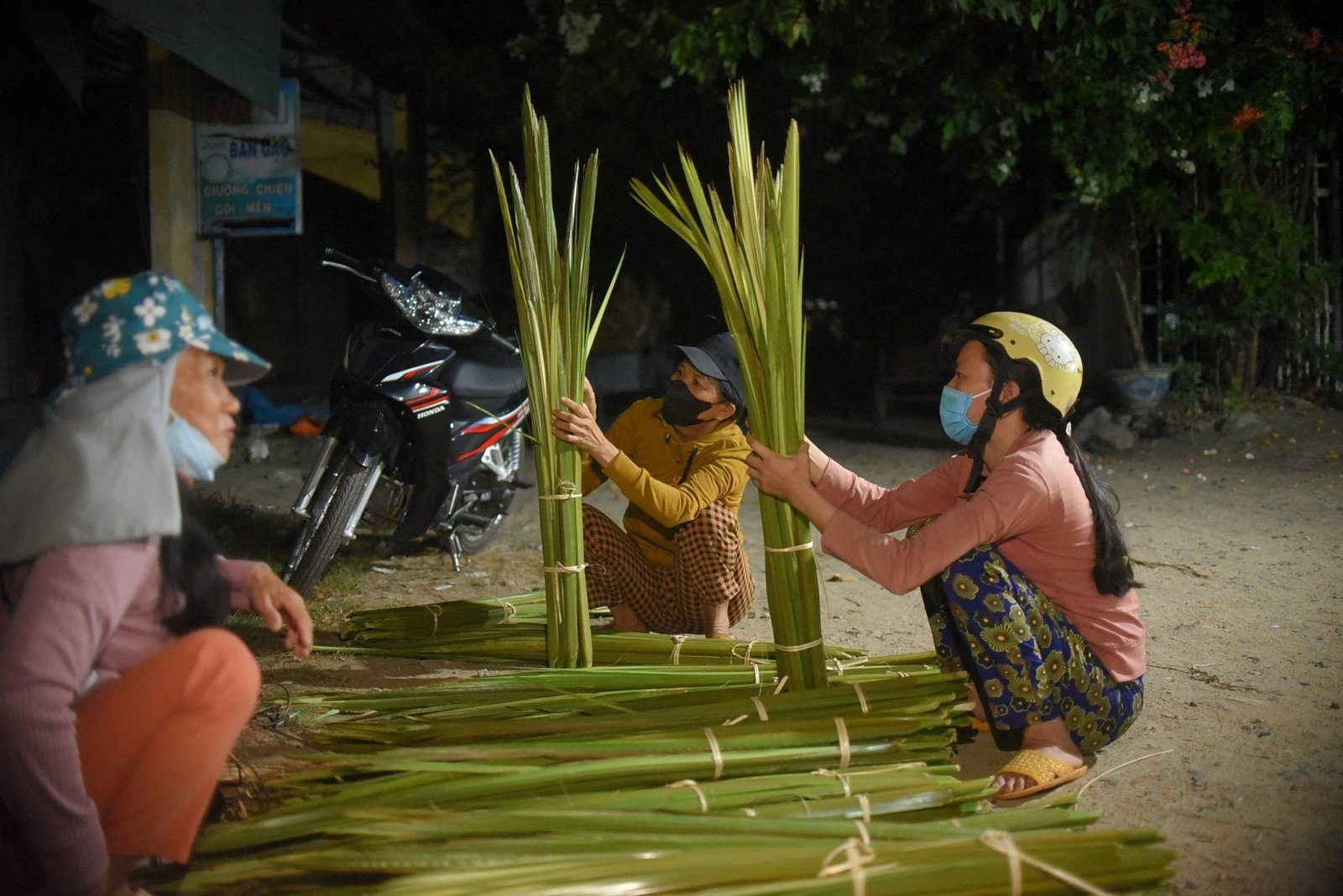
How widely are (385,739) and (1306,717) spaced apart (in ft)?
7.26

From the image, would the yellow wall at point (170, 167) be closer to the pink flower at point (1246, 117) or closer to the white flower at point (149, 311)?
the white flower at point (149, 311)

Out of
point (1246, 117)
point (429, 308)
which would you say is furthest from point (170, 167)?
point (1246, 117)

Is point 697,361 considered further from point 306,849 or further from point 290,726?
point 306,849

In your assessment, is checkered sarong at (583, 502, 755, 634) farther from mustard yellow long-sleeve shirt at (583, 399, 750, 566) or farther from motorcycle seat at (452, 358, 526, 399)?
motorcycle seat at (452, 358, 526, 399)

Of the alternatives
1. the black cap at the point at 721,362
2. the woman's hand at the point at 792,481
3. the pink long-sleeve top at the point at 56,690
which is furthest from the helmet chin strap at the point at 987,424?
the pink long-sleeve top at the point at 56,690

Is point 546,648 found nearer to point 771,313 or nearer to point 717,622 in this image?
point 717,622

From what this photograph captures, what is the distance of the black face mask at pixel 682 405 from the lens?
3336mm

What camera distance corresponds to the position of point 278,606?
200 cm

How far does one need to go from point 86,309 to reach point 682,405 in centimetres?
183

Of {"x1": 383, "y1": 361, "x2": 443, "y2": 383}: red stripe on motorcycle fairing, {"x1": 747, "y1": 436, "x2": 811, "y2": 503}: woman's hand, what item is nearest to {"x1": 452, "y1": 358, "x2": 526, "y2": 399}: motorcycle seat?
{"x1": 383, "y1": 361, "x2": 443, "y2": 383}: red stripe on motorcycle fairing

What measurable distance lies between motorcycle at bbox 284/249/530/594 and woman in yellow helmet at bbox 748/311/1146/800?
1671mm

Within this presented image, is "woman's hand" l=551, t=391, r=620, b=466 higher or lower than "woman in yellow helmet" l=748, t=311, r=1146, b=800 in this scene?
higher

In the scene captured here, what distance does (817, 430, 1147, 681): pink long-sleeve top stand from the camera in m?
2.50

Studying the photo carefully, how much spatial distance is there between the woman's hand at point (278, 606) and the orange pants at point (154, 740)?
145mm
